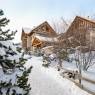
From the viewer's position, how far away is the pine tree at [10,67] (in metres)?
5.65

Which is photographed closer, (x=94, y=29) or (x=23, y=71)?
(x=23, y=71)

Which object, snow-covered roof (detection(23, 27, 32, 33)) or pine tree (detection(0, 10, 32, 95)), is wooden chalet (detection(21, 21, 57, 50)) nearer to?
snow-covered roof (detection(23, 27, 32, 33))

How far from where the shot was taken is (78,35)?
22.4m

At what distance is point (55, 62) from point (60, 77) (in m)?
9.50

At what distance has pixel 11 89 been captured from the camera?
572 centimetres

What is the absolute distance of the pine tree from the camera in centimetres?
565

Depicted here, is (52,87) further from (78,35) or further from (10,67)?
(78,35)

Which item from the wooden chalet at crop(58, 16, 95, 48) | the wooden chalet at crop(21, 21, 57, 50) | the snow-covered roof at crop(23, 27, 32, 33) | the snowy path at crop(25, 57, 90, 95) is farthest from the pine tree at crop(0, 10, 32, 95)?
the snow-covered roof at crop(23, 27, 32, 33)

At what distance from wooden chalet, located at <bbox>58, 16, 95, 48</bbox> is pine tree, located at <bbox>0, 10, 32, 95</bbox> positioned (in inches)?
546

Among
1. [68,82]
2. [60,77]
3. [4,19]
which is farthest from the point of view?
[60,77]

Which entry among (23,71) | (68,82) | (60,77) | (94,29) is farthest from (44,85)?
(94,29)

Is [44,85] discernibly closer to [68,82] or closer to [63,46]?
[68,82]

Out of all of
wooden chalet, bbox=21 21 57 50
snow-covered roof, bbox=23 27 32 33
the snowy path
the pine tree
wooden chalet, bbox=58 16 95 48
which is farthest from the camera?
snow-covered roof, bbox=23 27 32 33

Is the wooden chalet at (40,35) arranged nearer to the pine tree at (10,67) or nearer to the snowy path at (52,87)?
the snowy path at (52,87)
